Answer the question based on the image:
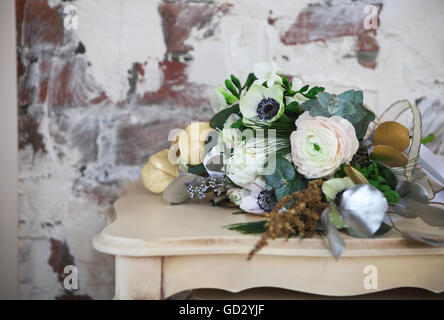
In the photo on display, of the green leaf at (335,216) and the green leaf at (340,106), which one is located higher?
the green leaf at (340,106)

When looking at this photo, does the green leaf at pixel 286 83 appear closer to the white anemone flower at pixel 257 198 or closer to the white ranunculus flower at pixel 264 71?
the white ranunculus flower at pixel 264 71

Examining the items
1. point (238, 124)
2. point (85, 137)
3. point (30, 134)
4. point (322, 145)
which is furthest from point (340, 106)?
point (30, 134)

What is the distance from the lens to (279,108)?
0.79m

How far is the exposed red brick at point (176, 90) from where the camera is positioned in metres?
1.26

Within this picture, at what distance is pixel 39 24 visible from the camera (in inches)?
47.5

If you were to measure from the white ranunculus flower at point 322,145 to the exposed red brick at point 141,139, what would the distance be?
601 mm

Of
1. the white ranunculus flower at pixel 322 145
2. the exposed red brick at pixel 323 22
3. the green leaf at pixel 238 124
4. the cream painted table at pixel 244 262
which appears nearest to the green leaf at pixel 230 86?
the green leaf at pixel 238 124

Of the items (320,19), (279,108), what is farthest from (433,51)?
(279,108)

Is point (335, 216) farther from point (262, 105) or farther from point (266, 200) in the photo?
point (262, 105)

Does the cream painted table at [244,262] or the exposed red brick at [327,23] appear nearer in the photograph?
the cream painted table at [244,262]

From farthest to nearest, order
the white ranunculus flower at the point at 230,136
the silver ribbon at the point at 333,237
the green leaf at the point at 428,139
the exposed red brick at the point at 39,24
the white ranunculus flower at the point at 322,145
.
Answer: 1. the exposed red brick at the point at 39,24
2. the green leaf at the point at 428,139
3. the white ranunculus flower at the point at 230,136
4. the white ranunculus flower at the point at 322,145
5. the silver ribbon at the point at 333,237

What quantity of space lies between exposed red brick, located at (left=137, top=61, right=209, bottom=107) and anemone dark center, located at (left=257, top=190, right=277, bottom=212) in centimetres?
56

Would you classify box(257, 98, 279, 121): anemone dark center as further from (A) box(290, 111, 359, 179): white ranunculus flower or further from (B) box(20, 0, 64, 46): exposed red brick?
(B) box(20, 0, 64, 46): exposed red brick
